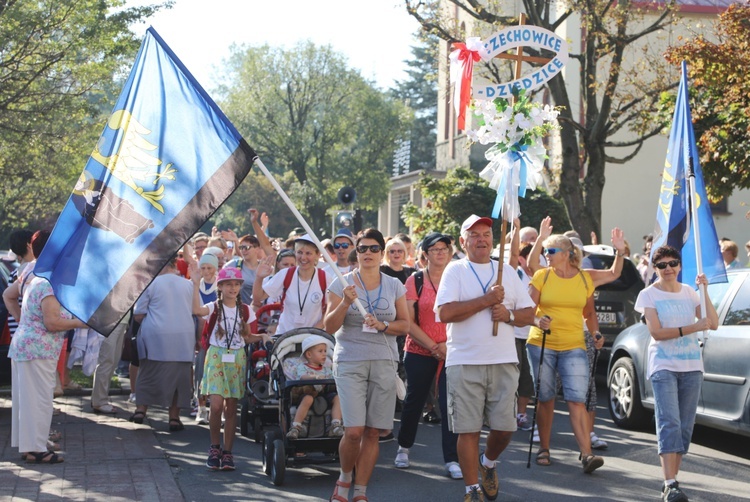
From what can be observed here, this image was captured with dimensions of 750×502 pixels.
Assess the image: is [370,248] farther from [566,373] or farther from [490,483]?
[566,373]

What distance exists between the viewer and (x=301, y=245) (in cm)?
949

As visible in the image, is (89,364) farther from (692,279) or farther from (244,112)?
(244,112)

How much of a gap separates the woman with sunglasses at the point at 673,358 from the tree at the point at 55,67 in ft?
45.9

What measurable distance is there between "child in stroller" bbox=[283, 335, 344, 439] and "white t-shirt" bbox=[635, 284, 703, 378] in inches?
99.6

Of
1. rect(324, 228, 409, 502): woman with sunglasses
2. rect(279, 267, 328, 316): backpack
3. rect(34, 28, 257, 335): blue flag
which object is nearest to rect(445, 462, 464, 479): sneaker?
rect(324, 228, 409, 502): woman with sunglasses

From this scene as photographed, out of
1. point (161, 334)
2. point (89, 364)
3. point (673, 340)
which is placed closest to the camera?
point (673, 340)

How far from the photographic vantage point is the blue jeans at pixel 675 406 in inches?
299

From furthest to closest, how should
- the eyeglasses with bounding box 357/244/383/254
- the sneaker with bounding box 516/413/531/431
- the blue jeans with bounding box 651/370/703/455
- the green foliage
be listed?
the green foliage → the sneaker with bounding box 516/413/531/431 → the blue jeans with bounding box 651/370/703/455 → the eyeglasses with bounding box 357/244/383/254

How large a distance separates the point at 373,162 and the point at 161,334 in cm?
5450

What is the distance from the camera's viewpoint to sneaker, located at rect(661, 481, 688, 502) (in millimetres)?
7398

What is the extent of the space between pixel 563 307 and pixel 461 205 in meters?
23.7

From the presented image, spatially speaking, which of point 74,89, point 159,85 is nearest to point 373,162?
point 74,89

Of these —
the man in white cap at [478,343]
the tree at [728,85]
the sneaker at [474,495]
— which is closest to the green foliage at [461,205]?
the tree at [728,85]

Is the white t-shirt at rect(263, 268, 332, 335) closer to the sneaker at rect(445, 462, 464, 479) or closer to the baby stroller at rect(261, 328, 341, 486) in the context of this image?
the baby stroller at rect(261, 328, 341, 486)
